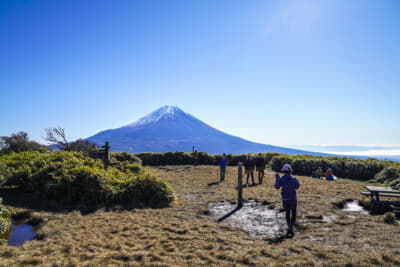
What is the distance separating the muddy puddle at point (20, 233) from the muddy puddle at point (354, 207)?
36.7 feet

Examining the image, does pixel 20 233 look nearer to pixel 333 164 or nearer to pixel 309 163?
pixel 309 163

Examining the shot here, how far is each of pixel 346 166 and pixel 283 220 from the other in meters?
16.8

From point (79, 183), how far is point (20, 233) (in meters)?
3.16

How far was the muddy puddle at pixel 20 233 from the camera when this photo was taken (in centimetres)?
536

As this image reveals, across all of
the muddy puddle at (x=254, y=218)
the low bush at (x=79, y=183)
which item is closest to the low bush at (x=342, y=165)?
the muddy puddle at (x=254, y=218)

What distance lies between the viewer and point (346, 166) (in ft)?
64.8

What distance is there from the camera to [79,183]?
8.94 m

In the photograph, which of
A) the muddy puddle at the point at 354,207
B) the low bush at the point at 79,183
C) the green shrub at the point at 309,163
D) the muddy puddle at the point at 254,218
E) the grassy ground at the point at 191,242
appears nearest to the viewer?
the grassy ground at the point at 191,242

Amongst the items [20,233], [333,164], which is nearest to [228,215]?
[20,233]

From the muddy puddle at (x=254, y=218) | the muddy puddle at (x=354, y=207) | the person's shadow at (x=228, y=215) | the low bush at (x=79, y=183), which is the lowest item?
the person's shadow at (x=228, y=215)

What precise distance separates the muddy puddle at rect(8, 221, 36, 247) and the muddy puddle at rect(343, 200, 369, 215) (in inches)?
441

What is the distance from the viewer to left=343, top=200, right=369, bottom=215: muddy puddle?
8281 mm

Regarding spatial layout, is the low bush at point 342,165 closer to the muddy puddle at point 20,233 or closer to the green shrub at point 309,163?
the green shrub at point 309,163

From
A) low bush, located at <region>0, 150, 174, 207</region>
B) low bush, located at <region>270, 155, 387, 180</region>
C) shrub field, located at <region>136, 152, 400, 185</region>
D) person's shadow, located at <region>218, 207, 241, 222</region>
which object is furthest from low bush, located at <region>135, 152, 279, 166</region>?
person's shadow, located at <region>218, 207, 241, 222</region>
